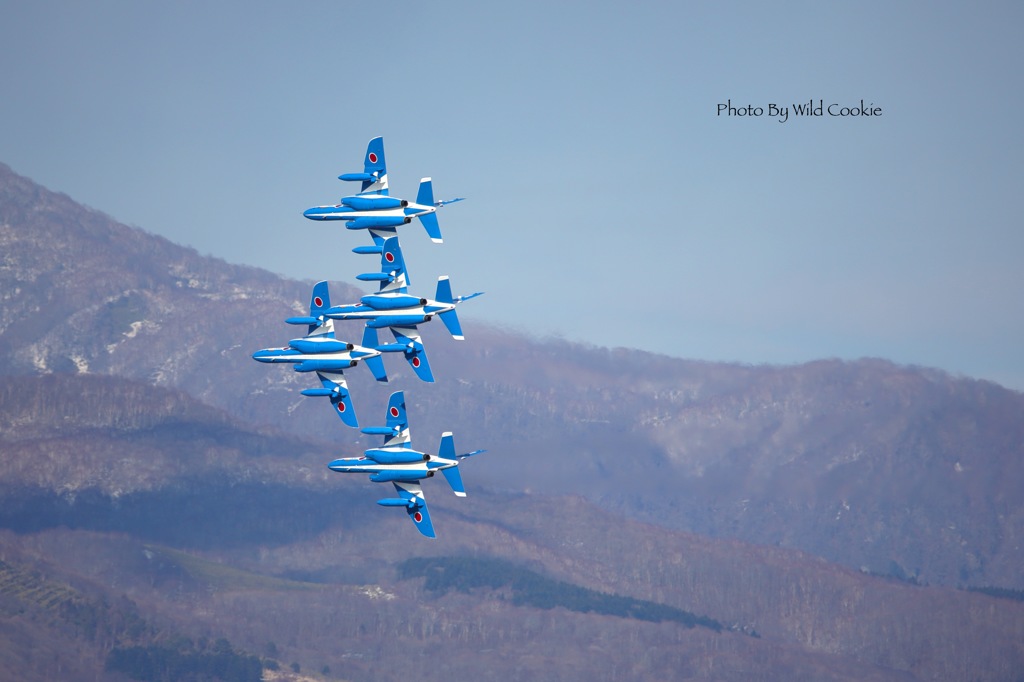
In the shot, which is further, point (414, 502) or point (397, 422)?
point (397, 422)

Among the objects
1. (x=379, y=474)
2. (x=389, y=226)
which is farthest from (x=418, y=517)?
(x=389, y=226)

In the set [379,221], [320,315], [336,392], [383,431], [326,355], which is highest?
[379,221]

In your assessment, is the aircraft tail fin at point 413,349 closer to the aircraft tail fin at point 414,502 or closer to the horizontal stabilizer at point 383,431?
the horizontal stabilizer at point 383,431

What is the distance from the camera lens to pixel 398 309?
13738cm

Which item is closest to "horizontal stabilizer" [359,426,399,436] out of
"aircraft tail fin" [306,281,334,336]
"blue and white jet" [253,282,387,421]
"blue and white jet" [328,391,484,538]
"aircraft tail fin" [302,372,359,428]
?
"blue and white jet" [328,391,484,538]

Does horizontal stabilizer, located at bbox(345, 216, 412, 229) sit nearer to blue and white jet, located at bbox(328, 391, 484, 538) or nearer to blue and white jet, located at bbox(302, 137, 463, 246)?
blue and white jet, located at bbox(302, 137, 463, 246)

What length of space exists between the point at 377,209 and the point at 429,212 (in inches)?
205

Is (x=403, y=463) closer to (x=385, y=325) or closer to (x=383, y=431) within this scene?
(x=383, y=431)

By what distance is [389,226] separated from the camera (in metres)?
140

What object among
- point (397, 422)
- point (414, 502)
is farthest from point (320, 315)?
point (414, 502)

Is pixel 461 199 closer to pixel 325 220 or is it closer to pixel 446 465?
pixel 325 220

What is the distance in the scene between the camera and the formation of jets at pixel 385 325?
442ft

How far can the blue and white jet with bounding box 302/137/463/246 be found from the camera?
138 m

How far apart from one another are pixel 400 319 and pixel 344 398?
9.76 meters
